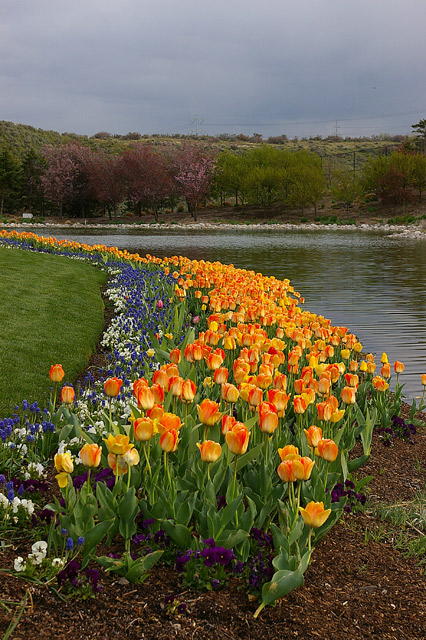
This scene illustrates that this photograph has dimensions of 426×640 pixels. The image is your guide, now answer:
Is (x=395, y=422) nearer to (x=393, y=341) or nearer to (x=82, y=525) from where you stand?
(x=82, y=525)

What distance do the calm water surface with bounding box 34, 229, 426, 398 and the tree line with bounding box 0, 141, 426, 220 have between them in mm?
25414

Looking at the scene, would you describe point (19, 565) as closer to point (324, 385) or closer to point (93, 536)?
point (93, 536)

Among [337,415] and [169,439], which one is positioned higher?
[169,439]

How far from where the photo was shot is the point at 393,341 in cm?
891

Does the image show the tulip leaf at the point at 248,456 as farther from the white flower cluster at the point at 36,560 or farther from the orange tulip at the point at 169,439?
the white flower cluster at the point at 36,560

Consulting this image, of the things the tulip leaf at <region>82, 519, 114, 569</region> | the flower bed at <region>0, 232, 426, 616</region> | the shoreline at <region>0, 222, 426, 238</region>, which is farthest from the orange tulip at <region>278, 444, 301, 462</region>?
the shoreline at <region>0, 222, 426, 238</region>

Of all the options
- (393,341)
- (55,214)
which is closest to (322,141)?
(55,214)

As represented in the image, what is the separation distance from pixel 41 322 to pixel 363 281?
32.9 ft

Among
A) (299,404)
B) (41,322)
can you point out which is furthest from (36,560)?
(41,322)

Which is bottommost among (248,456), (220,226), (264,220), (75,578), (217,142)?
(75,578)

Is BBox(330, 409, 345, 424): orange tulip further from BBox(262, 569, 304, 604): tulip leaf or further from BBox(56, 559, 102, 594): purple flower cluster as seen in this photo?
BBox(56, 559, 102, 594): purple flower cluster

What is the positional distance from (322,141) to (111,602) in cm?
11744

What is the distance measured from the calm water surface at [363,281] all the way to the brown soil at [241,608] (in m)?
3.99

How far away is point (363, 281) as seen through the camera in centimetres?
1590
